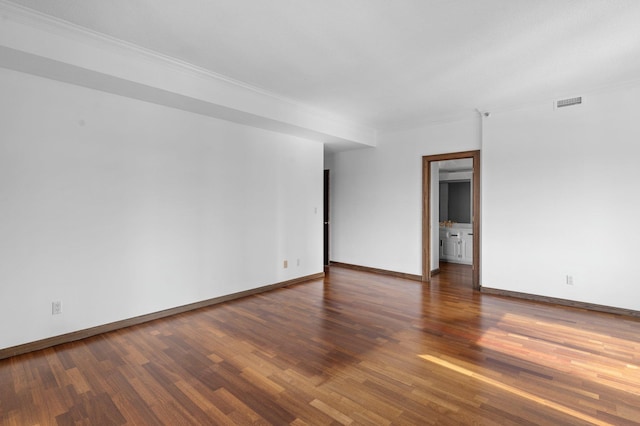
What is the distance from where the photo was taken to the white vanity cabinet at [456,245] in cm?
728

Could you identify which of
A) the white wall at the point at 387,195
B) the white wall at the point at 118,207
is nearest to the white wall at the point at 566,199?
the white wall at the point at 387,195

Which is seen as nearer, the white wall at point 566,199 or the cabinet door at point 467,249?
the white wall at point 566,199

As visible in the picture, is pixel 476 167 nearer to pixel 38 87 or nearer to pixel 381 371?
pixel 381 371

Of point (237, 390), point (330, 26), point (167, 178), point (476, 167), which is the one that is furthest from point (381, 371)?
point (476, 167)

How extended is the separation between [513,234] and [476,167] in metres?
1.19

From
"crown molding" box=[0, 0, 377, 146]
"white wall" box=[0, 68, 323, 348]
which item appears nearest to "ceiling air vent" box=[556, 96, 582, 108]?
"crown molding" box=[0, 0, 377, 146]

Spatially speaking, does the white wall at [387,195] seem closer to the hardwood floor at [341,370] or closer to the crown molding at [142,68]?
the crown molding at [142,68]

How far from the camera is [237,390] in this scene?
7.63ft

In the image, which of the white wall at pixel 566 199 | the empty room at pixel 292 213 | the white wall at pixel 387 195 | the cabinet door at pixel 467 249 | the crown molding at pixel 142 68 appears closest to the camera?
the empty room at pixel 292 213

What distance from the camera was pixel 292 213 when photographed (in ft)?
18.4

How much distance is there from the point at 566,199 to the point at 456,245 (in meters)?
3.26

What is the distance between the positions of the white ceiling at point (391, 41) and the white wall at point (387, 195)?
1.36 metres

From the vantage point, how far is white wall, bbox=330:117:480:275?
568 cm

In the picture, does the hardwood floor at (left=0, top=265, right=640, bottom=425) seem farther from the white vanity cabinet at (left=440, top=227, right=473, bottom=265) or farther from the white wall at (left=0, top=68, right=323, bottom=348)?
the white vanity cabinet at (left=440, top=227, right=473, bottom=265)
